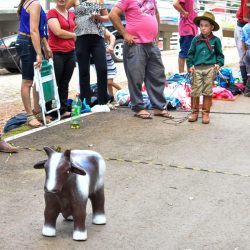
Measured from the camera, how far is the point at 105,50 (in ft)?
26.6

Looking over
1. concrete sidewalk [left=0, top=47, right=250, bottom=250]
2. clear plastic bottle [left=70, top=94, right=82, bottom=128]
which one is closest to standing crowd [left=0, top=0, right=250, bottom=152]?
clear plastic bottle [left=70, top=94, right=82, bottom=128]

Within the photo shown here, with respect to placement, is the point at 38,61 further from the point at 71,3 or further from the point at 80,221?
the point at 80,221

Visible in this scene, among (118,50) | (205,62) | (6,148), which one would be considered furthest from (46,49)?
(118,50)

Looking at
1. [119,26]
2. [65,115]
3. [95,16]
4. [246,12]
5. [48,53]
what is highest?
[95,16]

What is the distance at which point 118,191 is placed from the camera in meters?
4.88

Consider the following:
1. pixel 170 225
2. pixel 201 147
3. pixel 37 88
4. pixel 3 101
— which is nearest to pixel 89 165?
pixel 170 225

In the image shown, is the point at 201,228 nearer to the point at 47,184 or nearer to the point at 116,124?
the point at 47,184

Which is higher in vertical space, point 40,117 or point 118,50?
point 40,117

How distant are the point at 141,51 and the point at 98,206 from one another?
3.83 metres

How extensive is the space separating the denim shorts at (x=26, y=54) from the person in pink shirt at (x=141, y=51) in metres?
1.22

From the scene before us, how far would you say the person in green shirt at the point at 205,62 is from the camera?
7.57m

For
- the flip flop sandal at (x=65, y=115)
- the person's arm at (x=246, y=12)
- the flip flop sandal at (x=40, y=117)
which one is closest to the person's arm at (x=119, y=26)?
the flip flop sandal at (x=65, y=115)

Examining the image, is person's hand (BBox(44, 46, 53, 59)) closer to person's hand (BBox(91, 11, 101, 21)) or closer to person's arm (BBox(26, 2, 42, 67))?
person's arm (BBox(26, 2, 42, 67))

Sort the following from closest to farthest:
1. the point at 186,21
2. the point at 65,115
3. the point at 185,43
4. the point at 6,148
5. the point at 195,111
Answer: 1. the point at 6,148
2. the point at 195,111
3. the point at 65,115
4. the point at 186,21
5. the point at 185,43
